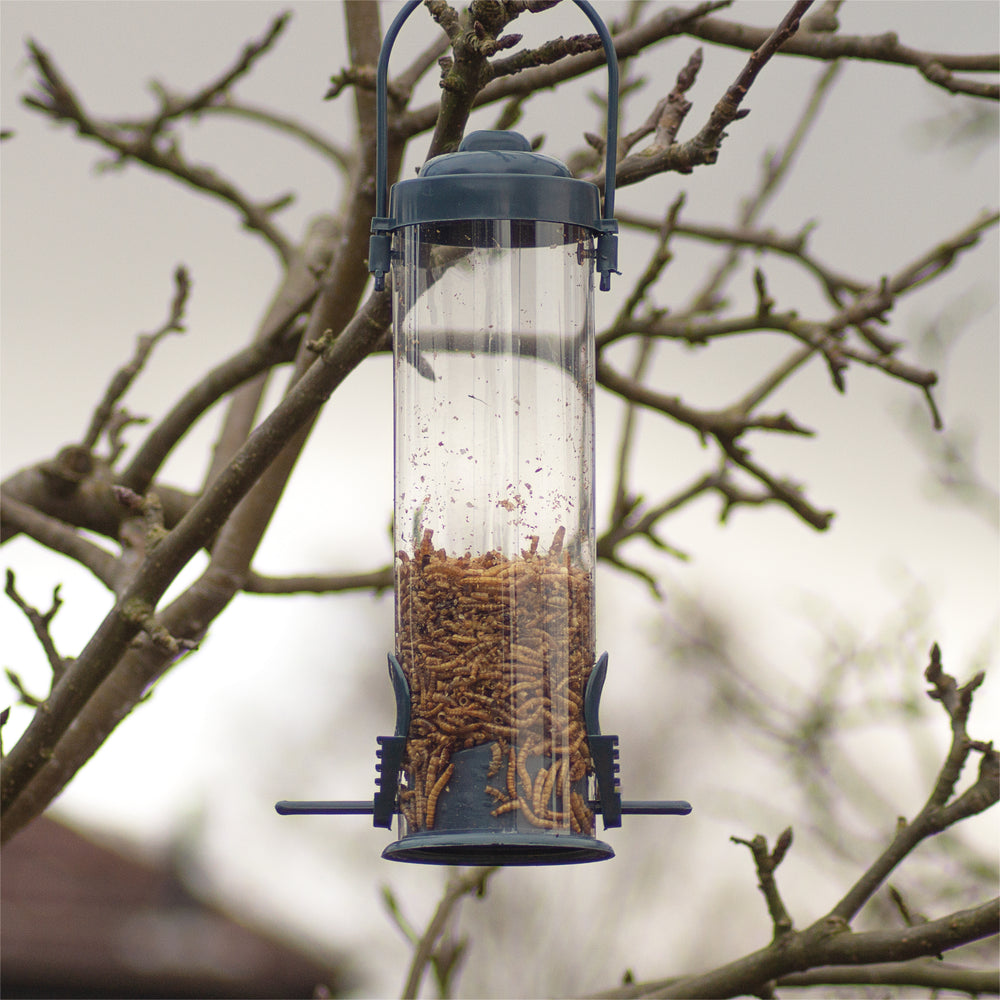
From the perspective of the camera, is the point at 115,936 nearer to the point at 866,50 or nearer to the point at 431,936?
the point at 431,936

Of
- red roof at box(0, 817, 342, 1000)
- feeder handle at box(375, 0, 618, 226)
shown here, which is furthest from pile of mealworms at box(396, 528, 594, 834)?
red roof at box(0, 817, 342, 1000)

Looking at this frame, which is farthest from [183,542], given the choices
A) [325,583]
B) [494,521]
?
[325,583]

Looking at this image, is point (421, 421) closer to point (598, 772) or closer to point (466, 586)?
point (466, 586)

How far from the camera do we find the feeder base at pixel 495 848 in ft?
7.81

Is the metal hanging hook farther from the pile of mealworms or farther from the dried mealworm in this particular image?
the dried mealworm

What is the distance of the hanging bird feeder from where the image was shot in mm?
2518

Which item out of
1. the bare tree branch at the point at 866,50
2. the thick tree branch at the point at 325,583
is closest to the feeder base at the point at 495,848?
the thick tree branch at the point at 325,583

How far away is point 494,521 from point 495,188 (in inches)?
24.6

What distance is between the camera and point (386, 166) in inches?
104

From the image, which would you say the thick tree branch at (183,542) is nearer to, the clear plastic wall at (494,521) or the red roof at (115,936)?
the clear plastic wall at (494,521)

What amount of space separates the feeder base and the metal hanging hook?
104 centimetres

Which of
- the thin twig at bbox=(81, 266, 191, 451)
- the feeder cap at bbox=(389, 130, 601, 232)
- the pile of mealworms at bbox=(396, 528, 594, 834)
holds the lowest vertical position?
the pile of mealworms at bbox=(396, 528, 594, 834)

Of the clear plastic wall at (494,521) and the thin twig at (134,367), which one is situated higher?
the thin twig at (134,367)

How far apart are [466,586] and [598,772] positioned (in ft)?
1.41
